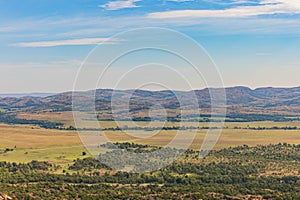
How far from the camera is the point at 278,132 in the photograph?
312ft

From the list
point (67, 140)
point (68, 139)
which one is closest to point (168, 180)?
point (67, 140)

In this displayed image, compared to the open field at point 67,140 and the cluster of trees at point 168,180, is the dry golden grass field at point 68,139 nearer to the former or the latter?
the open field at point 67,140

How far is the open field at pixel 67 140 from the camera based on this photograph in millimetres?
59844

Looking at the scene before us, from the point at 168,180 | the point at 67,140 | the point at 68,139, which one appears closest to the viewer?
the point at 168,180

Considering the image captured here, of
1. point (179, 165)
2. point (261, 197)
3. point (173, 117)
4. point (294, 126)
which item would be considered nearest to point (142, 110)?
point (173, 117)

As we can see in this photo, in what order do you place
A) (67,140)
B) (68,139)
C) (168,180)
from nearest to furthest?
(168,180) → (67,140) → (68,139)

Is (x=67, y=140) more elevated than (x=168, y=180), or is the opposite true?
(x=67, y=140)

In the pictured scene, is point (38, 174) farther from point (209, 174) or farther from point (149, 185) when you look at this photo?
point (209, 174)

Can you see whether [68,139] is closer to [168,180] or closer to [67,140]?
[67,140]

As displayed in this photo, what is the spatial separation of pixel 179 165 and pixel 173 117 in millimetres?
62095

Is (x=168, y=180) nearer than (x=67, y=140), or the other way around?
(x=168, y=180)

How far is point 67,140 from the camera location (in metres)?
80.8

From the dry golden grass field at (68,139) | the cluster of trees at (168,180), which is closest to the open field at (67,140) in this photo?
→ the dry golden grass field at (68,139)

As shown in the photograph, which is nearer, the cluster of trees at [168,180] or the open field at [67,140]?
the cluster of trees at [168,180]
